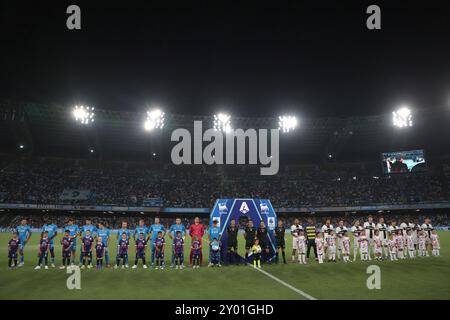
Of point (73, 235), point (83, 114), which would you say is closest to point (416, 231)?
point (73, 235)

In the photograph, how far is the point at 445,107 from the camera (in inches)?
1869

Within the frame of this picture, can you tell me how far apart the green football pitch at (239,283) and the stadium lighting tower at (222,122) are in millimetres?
28423

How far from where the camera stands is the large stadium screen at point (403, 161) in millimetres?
53281

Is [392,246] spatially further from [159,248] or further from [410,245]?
[159,248]

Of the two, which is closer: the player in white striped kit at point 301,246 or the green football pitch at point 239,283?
the green football pitch at point 239,283

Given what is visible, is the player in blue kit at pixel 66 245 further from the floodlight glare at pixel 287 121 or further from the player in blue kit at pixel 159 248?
the floodlight glare at pixel 287 121

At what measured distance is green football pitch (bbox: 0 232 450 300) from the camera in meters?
9.42

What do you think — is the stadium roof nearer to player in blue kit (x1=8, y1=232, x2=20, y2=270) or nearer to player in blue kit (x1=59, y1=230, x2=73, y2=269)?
player in blue kit (x1=8, y1=232, x2=20, y2=270)

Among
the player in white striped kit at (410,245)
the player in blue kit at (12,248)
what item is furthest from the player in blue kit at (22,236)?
the player in white striped kit at (410,245)

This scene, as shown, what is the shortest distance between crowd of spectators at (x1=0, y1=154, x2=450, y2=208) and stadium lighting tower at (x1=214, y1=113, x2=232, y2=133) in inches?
617

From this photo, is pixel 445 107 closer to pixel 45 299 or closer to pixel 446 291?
pixel 446 291

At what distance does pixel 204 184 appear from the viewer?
5894 centimetres
